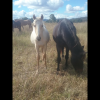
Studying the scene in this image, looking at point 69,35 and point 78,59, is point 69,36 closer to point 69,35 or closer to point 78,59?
point 69,35

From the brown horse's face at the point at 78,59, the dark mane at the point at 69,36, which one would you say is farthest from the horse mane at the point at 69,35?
the brown horse's face at the point at 78,59

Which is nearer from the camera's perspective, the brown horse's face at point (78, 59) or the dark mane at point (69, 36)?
the brown horse's face at point (78, 59)

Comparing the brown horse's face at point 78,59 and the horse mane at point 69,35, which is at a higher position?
the horse mane at point 69,35

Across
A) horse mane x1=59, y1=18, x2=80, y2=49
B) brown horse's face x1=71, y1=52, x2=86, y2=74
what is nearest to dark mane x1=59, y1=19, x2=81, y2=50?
horse mane x1=59, y1=18, x2=80, y2=49

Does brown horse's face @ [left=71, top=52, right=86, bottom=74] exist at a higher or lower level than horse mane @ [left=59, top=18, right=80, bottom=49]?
lower

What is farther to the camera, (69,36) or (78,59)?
(69,36)

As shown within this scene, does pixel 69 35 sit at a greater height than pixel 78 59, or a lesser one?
greater

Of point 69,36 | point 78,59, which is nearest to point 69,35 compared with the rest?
Answer: point 69,36

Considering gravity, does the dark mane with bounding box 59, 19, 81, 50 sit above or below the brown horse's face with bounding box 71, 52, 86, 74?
above

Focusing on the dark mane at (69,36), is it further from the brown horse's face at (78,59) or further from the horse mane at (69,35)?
the brown horse's face at (78,59)

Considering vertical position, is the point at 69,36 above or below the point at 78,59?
above

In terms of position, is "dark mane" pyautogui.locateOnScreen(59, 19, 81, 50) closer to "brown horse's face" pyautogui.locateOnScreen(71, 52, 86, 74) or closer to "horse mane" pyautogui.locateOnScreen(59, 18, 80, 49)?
"horse mane" pyautogui.locateOnScreen(59, 18, 80, 49)

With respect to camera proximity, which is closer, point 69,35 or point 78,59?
point 78,59

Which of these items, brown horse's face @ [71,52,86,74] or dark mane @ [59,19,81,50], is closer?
brown horse's face @ [71,52,86,74]
